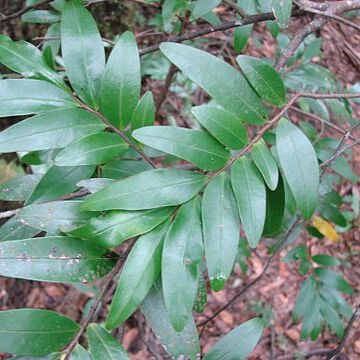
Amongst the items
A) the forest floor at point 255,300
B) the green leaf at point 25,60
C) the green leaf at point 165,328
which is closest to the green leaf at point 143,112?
the green leaf at point 25,60

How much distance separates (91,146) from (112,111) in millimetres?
72

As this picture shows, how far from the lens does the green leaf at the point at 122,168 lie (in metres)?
0.80

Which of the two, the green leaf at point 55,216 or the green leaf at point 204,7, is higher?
the green leaf at point 204,7

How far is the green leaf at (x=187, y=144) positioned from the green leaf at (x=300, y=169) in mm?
81

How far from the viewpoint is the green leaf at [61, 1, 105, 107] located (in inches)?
28.3

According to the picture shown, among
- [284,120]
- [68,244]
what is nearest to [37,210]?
[68,244]

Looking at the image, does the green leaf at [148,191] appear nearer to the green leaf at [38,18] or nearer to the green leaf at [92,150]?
the green leaf at [92,150]

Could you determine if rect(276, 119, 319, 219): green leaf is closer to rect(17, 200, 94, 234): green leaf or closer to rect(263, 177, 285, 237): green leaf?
rect(263, 177, 285, 237): green leaf

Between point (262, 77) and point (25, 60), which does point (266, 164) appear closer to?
A: point (262, 77)

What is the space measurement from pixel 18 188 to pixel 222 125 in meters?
0.41

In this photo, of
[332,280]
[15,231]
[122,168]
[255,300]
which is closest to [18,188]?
[15,231]

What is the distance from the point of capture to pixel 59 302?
6.32ft

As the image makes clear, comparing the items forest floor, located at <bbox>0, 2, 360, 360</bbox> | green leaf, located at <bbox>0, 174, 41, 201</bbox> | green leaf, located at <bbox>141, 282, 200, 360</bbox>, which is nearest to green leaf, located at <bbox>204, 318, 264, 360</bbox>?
green leaf, located at <bbox>141, 282, 200, 360</bbox>

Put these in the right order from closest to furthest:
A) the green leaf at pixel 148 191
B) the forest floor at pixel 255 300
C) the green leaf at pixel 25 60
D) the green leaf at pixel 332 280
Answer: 1. the green leaf at pixel 148 191
2. the green leaf at pixel 25 60
3. the green leaf at pixel 332 280
4. the forest floor at pixel 255 300
